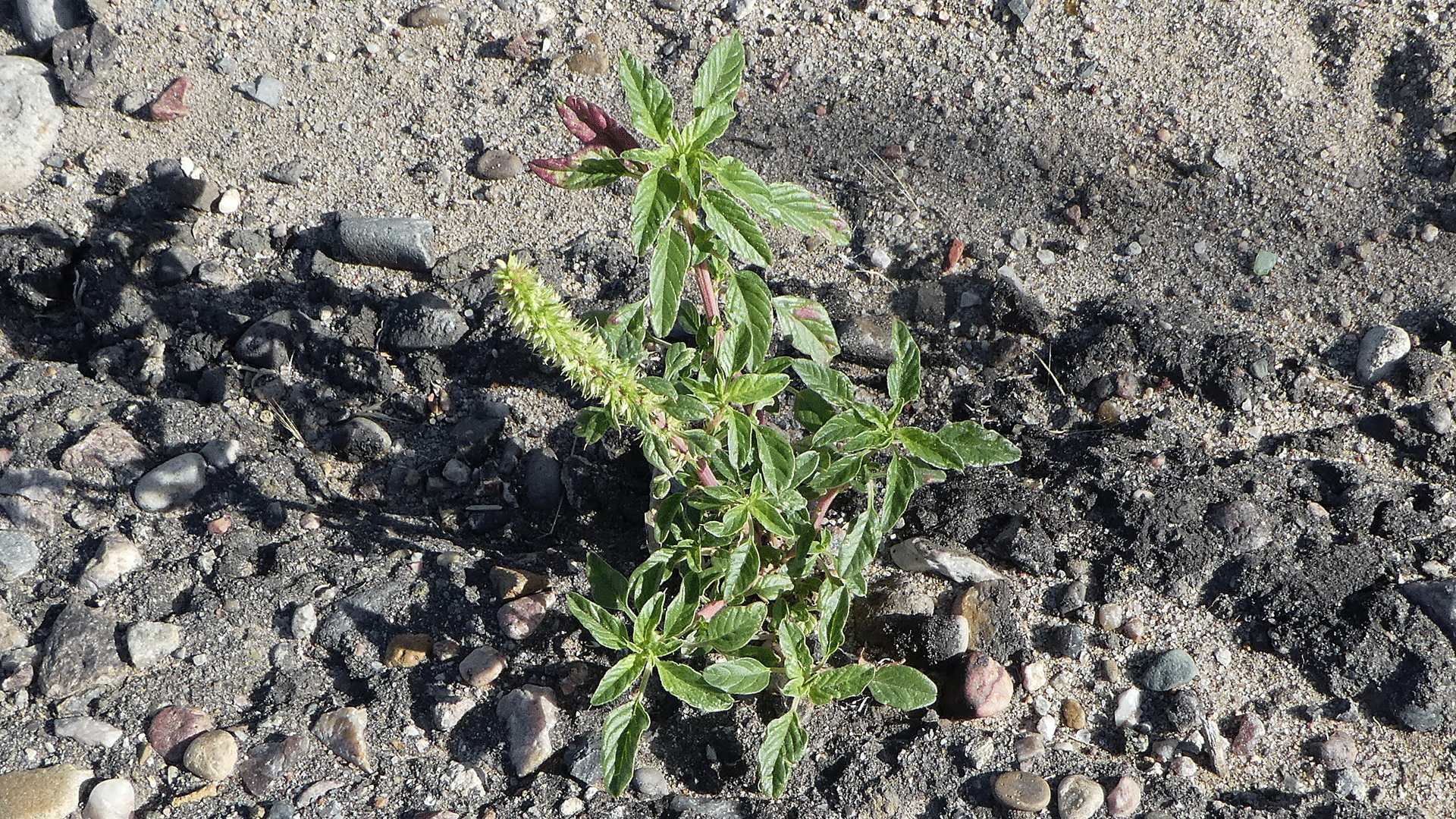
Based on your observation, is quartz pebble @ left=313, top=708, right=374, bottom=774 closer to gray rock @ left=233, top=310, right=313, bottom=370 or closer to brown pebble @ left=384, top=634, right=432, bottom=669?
brown pebble @ left=384, top=634, right=432, bottom=669

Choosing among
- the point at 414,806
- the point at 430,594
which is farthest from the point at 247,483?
the point at 414,806

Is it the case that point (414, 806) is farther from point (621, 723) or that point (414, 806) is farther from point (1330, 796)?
point (1330, 796)

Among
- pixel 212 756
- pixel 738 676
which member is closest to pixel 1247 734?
pixel 738 676

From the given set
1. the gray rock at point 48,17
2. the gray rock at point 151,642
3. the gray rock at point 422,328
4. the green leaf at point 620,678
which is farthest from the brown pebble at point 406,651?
the gray rock at point 48,17

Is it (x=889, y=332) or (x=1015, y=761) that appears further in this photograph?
(x=889, y=332)

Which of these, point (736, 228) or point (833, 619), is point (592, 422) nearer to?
point (736, 228)

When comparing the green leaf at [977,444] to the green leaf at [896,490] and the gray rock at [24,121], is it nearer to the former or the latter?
the green leaf at [896,490]
